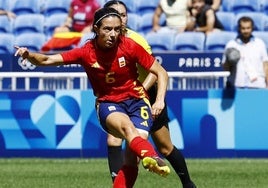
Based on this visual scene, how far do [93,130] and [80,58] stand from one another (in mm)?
6961

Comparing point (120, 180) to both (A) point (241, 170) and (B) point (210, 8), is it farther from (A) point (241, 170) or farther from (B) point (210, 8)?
(B) point (210, 8)

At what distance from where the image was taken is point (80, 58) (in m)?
8.87

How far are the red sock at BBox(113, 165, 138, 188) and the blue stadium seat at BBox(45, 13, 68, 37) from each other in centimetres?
1072

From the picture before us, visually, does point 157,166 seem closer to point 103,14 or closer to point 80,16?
point 103,14

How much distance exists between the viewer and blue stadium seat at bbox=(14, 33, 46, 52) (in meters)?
18.8

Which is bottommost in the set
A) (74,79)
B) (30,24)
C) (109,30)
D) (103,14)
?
(74,79)

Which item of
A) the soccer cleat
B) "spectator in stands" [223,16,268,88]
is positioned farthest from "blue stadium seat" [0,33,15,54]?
the soccer cleat

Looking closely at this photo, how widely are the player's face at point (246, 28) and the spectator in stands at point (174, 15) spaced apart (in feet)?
9.14

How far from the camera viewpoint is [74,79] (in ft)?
52.5

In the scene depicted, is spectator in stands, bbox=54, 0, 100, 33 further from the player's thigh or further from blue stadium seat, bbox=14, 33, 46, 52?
the player's thigh

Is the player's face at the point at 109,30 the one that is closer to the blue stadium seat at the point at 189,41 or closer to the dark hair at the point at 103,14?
the dark hair at the point at 103,14

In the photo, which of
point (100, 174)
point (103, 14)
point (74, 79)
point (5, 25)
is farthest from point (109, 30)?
point (5, 25)

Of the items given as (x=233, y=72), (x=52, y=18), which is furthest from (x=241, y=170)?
(x=52, y=18)

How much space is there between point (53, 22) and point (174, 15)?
8.84 ft
